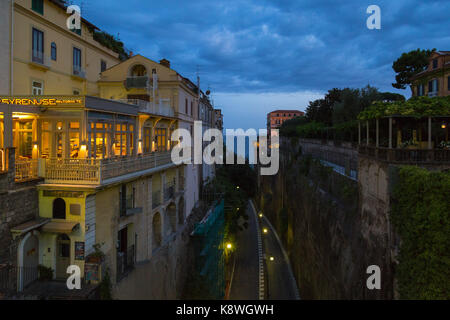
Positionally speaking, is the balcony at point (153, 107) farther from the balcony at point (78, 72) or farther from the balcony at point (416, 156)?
the balcony at point (416, 156)

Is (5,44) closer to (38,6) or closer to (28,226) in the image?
(38,6)

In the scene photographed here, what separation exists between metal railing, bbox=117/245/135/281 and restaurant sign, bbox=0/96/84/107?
707 centimetres

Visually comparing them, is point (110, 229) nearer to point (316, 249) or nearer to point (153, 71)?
point (153, 71)

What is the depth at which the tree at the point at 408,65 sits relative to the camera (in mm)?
43125

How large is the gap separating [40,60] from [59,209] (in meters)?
10.4

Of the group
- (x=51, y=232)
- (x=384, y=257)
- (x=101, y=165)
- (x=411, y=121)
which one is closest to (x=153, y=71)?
(x=101, y=165)

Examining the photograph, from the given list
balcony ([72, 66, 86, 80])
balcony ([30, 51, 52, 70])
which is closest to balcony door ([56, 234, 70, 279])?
balcony ([30, 51, 52, 70])

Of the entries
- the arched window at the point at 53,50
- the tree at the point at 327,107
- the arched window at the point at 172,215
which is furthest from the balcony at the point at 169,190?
the tree at the point at 327,107

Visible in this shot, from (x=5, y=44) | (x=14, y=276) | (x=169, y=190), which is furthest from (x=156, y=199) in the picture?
(x=5, y=44)

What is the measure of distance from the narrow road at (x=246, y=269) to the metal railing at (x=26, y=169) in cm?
1923

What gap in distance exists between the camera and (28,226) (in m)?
10.6

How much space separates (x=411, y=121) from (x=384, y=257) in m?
7.54

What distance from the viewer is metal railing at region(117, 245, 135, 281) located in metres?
14.2

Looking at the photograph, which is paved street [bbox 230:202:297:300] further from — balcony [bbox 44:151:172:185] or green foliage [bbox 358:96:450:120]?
balcony [bbox 44:151:172:185]
